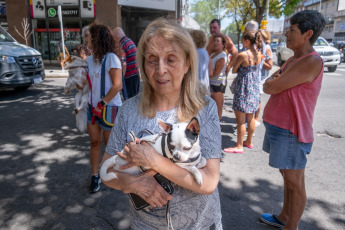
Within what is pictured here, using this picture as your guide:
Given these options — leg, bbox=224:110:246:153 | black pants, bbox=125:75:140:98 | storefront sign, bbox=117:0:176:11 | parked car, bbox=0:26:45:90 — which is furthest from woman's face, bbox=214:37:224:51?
storefront sign, bbox=117:0:176:11

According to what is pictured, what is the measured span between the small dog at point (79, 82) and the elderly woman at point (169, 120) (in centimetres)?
199

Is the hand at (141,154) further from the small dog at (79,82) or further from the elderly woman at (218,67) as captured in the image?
the elderly woman at (218,67)

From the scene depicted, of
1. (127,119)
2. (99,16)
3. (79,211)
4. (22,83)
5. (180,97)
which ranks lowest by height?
(79,211)

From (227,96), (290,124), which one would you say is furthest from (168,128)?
(227,96)

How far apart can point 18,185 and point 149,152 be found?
A: 316 centimetres

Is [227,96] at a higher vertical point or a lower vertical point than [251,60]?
lower

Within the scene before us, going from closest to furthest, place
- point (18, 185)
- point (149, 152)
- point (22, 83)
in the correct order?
1. point (149, 152)
2. point (18, 185)
3. point (22, 83)

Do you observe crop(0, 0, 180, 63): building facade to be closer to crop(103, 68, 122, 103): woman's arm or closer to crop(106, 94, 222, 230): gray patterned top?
crop(103, 68, 122, 103): woman's arm

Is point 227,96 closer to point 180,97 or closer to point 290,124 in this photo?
point 290,124

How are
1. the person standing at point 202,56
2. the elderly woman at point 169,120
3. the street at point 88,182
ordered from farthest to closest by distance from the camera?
1. the person standing at point 202,56
2. the street at point 88,182
3. the elderly woman at point 169,120

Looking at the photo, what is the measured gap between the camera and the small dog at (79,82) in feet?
10.8

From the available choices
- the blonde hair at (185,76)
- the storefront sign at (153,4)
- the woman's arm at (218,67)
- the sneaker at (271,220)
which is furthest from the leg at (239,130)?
the storefront sign at (153,4)

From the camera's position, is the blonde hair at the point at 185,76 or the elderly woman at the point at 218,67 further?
the elderly woman at the point at 218,67

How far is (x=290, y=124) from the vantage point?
2412mm
